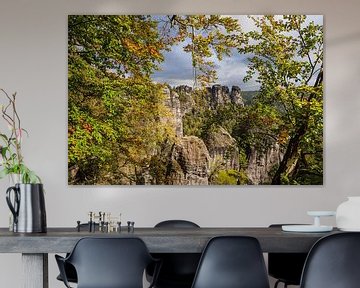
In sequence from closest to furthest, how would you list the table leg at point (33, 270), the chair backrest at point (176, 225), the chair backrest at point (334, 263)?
the chair backrest at point (334, 263) → the table leg at point (33, 270) → the chair backrest at point (176, 225)

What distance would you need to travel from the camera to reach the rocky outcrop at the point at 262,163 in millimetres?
5766

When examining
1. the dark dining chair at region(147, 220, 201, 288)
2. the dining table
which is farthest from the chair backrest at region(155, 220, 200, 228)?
the dining table

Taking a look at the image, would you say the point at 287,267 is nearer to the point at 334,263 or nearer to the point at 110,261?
the point at 334,263

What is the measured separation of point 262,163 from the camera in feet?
19.0

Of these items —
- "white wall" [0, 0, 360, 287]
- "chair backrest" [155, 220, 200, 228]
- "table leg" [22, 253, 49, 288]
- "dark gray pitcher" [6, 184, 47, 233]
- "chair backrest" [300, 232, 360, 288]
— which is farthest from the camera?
"white wall" [0, 0, 360, 287]

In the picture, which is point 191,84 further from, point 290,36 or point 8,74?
point 8,74

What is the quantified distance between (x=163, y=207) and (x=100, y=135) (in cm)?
76

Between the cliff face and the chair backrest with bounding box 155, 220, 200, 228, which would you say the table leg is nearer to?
the chair backrest with bounding box 155, 220, 200, 228

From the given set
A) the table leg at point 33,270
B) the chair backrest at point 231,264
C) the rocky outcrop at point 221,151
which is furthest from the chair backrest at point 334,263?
the rocky outcrop at point 221,151

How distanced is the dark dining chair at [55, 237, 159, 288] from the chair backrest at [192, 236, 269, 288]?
266mm

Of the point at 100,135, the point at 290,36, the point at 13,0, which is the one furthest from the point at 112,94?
the point at 290,36

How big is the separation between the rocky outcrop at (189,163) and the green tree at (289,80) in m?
0.50

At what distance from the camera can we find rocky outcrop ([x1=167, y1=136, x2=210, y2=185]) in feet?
18.8

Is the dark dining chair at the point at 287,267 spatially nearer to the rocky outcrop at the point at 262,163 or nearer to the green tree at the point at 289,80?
the rocky outcrop at the point at 262,163
